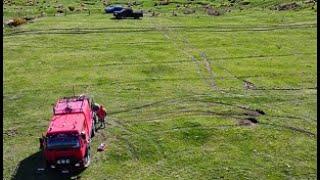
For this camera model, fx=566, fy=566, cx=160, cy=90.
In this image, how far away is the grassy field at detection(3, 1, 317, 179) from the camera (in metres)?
38.8

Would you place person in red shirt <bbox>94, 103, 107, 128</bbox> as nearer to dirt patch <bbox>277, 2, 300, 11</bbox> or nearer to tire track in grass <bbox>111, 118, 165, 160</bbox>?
tire track in grass <bbox>111, 118, 165, 160</bbox>

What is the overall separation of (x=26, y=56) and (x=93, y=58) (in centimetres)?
877

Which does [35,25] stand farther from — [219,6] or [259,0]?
[259,0]

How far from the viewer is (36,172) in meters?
37.5

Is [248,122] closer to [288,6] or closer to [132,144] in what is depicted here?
[132,144]

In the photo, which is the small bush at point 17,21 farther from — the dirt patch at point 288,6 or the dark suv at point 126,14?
the dirt patch at point 288,6

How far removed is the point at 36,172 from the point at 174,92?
20272 millimetres

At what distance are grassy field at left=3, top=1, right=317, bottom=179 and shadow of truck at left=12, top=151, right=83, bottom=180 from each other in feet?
0.35

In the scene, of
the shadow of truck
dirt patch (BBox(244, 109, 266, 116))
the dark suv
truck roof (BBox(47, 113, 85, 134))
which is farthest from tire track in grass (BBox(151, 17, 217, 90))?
the shadow of truck

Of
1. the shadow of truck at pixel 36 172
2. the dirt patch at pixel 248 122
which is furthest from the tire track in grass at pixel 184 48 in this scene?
the shadow of truck at pixel 36 172

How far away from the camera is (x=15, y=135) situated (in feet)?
144

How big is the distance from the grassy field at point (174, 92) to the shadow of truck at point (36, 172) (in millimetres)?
108

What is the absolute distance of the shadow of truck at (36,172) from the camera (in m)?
36.7

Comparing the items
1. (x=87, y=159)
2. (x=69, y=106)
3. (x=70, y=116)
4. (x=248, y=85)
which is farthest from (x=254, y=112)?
(x=70, y=116)
